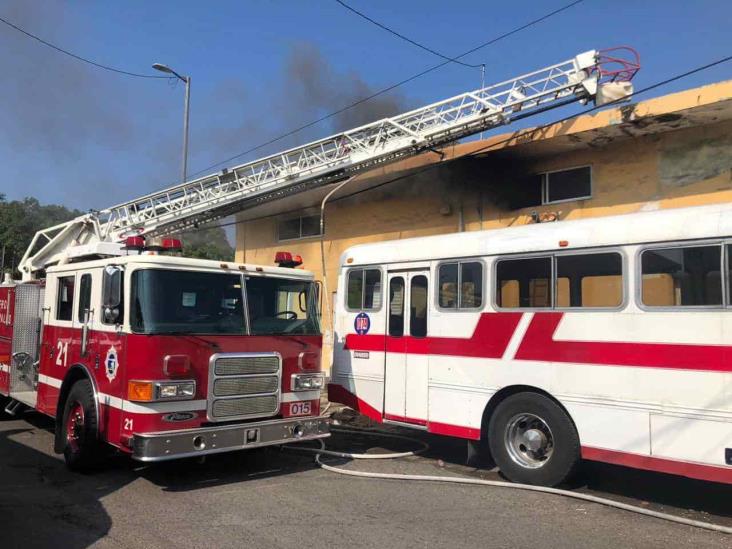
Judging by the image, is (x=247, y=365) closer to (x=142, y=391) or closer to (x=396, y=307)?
(x=142, y=391)

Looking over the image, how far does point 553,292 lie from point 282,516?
3.56 m

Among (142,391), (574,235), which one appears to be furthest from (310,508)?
(574,235)

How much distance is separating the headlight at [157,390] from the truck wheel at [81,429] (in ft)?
2.95

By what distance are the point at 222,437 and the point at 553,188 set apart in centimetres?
842

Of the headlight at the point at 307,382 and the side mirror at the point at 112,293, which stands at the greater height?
the side mirror at the point at 112,293

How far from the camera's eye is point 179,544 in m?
4.73

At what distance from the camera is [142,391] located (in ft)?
19.7

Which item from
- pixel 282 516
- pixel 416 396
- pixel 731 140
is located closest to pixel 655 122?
pixel 731 140

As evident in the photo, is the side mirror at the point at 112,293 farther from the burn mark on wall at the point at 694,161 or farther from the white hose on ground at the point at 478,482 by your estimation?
the burn mark on wall at the point at 694,161

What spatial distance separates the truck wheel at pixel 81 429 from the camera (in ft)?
21.7

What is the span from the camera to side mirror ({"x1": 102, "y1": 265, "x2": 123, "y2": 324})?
20.9 ft

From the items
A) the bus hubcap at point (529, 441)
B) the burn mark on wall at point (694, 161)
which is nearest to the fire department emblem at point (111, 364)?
the bus hubcap at point (529, 441)

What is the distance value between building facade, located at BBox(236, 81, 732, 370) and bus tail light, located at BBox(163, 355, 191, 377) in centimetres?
759

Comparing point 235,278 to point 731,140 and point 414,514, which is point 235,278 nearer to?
point 414,514
